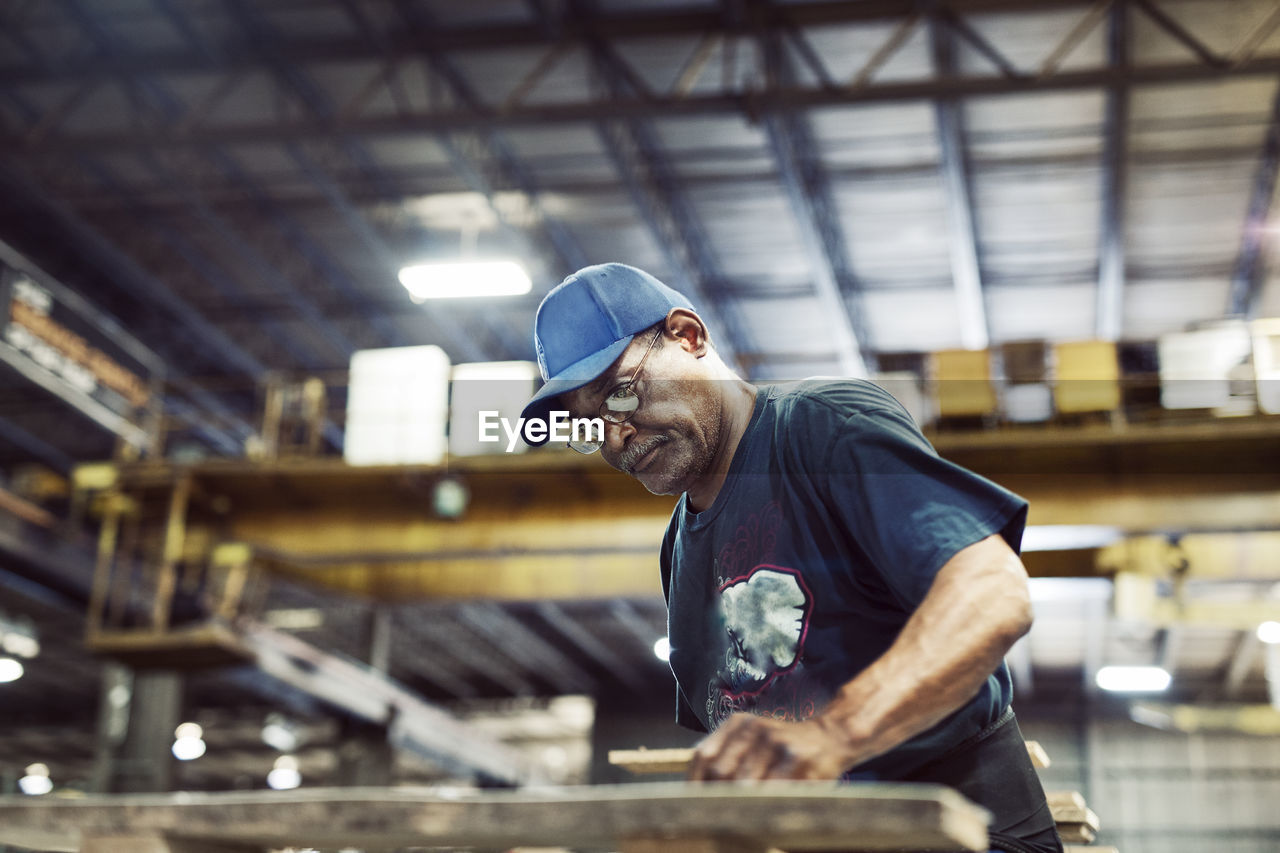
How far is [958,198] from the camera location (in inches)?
548

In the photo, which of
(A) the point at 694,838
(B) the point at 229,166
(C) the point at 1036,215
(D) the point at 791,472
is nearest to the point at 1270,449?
(C) the point at 1036,215

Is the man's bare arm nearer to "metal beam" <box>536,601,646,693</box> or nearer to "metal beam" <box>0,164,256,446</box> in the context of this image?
"metal beam" <box>0,164,256,446</box>

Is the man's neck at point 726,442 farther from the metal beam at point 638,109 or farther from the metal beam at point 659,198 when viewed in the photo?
the metal beam at point 659,198

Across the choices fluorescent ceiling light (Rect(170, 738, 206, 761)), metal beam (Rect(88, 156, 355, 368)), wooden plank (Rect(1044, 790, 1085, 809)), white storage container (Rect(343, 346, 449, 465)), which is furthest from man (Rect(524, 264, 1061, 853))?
fluorescent ceiling light (Rect(170, 738, 206, 761))

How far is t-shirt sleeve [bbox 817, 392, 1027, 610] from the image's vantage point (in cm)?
172

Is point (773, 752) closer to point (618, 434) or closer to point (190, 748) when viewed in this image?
point (618, 434)

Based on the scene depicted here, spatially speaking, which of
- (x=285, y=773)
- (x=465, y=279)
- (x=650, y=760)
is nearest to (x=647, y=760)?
(x=650, y=760)

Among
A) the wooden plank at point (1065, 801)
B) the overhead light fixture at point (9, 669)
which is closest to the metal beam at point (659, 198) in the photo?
the wooden plank at point (1065, 801)

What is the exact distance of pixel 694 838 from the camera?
54.1 inches

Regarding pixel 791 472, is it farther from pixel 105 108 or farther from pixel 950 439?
pixel 105 108

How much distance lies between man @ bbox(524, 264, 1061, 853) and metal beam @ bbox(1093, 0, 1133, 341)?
9898 millimetres

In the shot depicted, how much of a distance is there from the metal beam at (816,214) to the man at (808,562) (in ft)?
32.5

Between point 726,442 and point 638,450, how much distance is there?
159 mm

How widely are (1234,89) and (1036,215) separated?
8.69 feet
